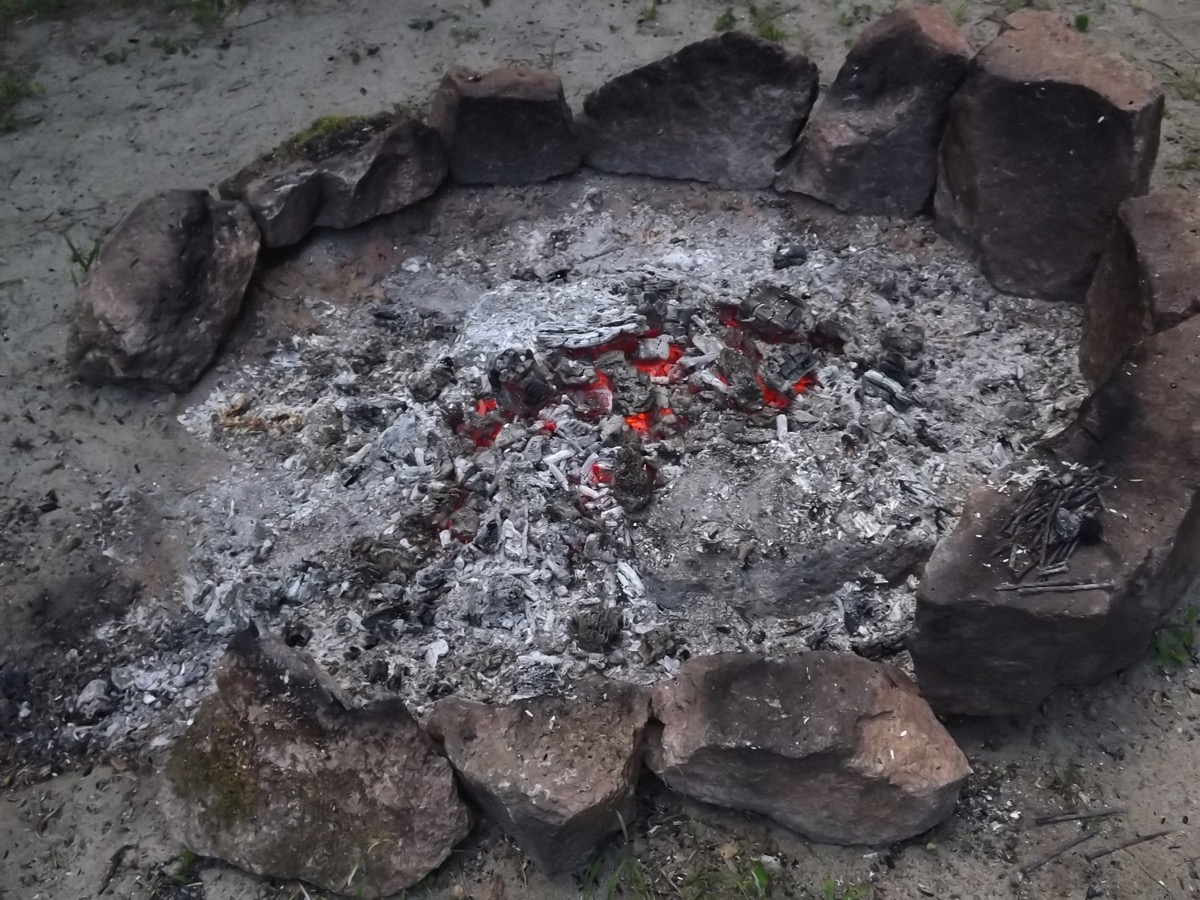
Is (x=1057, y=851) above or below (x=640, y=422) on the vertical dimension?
below

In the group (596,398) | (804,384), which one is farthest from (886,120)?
(596,398)

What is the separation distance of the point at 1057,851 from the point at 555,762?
1.35 meters

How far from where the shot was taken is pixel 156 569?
3512mm

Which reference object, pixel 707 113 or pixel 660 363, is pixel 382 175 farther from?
pixel 660 363

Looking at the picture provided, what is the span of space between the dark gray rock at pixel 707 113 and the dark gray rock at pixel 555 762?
2569 mm

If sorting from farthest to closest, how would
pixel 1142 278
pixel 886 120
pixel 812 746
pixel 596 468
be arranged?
pixel 886 120 → pixel 596 468 → pixel 1142 278 → pixel 812 746

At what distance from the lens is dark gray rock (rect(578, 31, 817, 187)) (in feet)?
Answer: 14.1

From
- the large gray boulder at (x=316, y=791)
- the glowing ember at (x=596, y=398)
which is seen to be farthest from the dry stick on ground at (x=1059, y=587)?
the large gray boulder at (x=316, y=791)

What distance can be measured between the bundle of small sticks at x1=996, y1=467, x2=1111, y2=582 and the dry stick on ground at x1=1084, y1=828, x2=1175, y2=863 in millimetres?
745

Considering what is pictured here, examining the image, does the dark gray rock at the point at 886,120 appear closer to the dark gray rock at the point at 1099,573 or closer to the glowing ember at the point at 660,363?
the glowing ember at the point at 660,363

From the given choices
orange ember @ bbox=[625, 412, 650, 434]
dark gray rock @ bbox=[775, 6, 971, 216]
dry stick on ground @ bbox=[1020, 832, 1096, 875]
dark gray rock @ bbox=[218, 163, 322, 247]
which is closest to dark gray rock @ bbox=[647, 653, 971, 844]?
dry stick on ground @ bbox=[1020, 832, 1096, 875]

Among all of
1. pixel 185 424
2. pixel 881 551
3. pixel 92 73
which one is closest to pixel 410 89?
pixel 92 73

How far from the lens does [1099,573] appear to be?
272 centimetres

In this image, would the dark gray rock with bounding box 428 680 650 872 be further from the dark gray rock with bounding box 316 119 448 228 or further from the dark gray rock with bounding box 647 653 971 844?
the dark gray rock with bounding box 316 119 448 228
